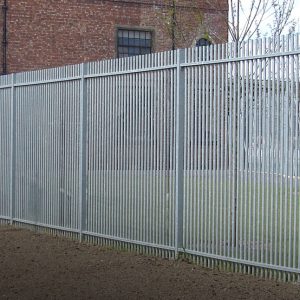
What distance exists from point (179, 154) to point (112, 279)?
79.9 inches

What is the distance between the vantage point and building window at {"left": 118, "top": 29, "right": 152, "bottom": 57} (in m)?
24.9

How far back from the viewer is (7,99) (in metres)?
14.5

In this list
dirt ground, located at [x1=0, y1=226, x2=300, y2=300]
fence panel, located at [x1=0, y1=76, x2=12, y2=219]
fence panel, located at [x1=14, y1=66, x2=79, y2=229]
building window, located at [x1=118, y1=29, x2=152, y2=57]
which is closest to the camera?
dirt ground, located at [x1=0, y1=226, x2=300, y2=300]

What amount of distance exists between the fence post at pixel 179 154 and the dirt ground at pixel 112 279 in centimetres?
42

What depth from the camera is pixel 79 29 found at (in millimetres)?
24031

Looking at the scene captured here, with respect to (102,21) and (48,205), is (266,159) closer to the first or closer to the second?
(48,205)

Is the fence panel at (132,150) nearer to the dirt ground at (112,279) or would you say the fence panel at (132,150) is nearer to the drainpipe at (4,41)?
the dirt ground at (112,279)

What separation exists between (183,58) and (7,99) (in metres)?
5.53

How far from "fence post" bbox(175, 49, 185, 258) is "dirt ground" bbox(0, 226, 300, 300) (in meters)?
0.42

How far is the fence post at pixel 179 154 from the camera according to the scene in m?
9.95

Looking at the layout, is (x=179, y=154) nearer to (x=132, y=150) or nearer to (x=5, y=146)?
(x=132, y=150)

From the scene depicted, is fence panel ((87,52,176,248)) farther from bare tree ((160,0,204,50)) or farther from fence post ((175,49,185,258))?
bare tree ((160,0,204,50))

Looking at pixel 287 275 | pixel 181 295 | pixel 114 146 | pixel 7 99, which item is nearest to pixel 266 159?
pixel 287 275

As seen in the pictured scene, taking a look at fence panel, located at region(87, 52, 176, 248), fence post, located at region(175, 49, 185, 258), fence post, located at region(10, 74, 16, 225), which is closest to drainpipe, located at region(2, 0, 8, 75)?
fence post, located at region(10, 74, 16, 225)
